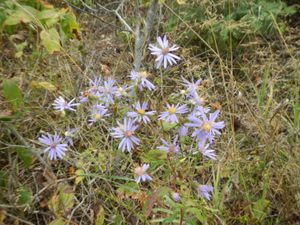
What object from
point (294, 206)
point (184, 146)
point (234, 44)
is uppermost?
point (184, 146)

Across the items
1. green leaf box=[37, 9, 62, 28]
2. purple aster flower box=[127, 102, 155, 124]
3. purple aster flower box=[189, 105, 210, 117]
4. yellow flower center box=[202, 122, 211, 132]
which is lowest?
purple aster flower box=[127, 102, 155, 124]

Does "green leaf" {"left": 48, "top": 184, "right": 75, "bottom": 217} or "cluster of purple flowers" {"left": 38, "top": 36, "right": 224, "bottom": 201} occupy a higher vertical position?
"cluster of purple flowers" {"left": 38, "top": 36, "right": 224, "bottom": 201}

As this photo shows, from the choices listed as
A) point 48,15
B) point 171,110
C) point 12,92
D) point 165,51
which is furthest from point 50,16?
point 171,110

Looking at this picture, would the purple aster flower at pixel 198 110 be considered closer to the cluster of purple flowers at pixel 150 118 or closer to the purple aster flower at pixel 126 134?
the cluster of purple flowers at pixel 150 118

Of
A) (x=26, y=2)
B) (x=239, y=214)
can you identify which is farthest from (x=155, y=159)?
(x=26, y=2)

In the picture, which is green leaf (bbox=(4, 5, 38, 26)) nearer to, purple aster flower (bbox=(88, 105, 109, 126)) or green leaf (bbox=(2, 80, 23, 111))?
green leaf (bbox=(2, 80, 23, 111))

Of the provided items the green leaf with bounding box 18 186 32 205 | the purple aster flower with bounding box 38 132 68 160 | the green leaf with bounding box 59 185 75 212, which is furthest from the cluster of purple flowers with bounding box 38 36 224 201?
the green leaf with bounding box 18 186 32 205

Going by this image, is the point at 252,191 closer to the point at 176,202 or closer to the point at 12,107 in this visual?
the point at 176,202

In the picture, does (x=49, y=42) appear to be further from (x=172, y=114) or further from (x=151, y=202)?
(x=151, y=202)
